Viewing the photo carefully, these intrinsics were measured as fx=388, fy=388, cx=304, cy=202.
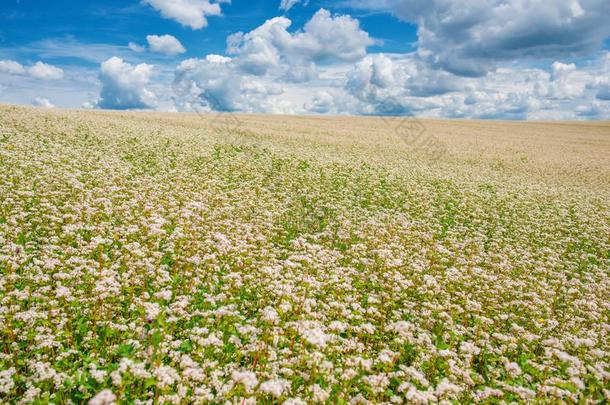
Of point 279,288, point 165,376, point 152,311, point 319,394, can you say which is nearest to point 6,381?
point 152,311

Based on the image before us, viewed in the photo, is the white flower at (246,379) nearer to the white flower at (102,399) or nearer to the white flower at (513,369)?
the white flower at (102,399)

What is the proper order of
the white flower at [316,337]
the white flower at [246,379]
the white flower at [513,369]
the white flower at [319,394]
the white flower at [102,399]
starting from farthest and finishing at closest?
1. the white flower at [513,369]
2. the white flower at [316,337]
3. the white flower at [319,394]
4. the white flower at [246,379]
5. the white flower at [102,399]

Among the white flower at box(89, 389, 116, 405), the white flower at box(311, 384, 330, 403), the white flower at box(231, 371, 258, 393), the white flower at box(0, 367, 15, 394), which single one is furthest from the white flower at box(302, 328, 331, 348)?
the white flower at box(0, 367, 15, 394)

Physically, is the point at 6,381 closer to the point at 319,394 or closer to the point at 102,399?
the point at 102,399

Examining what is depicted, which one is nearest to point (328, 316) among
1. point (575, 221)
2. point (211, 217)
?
point (211, 217)

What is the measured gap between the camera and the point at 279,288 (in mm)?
6930

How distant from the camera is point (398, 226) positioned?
12883 mm

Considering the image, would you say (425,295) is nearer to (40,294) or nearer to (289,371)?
(289,371)

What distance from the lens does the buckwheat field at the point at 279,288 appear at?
4828mm

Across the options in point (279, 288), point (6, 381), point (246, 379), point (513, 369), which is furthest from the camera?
point (279, 288)

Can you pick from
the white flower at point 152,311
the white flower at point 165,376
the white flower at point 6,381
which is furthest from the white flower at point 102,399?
the white flower at point 152,311

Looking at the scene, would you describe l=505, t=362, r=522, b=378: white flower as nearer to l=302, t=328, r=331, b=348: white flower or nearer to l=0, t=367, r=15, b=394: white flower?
l=302, t=328, r=331, b=348: white flower

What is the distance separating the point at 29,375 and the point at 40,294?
56.1 inches

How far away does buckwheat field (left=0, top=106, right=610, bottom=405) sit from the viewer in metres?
4.83
